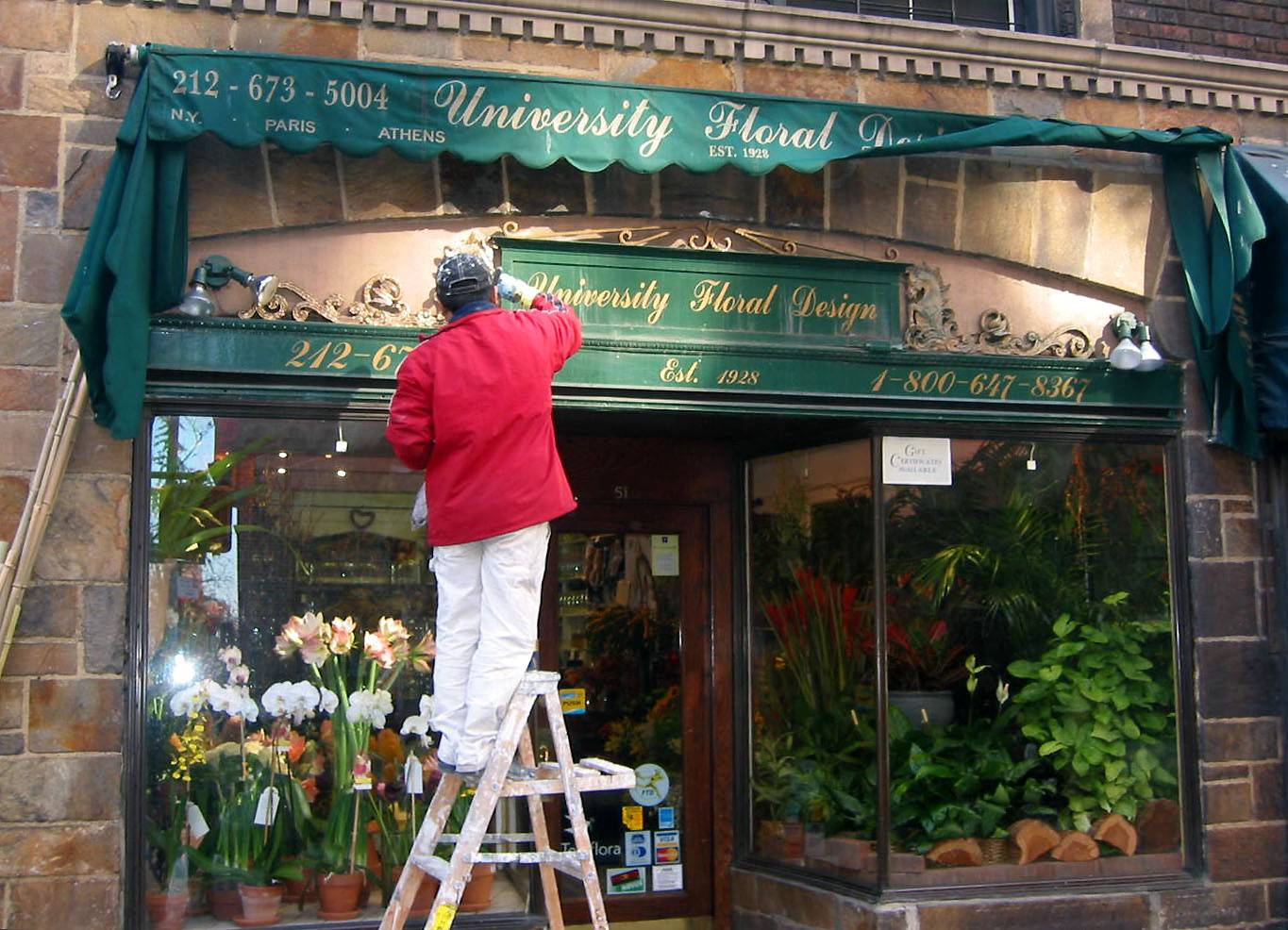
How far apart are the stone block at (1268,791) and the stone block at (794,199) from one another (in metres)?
3.22

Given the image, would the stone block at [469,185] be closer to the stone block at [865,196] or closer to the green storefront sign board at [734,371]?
the green storefront sign board at [734,371]

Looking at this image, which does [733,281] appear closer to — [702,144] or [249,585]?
[702,144]

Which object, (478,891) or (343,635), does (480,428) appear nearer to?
(343,635)

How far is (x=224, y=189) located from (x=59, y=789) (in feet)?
7.82

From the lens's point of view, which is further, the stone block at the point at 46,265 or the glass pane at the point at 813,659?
the glass pane at the point at 813,659

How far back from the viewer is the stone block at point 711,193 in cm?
641

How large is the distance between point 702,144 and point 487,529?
232 centimetres

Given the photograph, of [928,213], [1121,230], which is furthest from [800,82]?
[1121,230]

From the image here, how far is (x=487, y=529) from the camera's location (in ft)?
15.0

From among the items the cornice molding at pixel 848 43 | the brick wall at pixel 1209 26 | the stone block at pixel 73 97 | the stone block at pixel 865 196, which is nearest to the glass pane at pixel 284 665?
the stone block at pixel 73 97

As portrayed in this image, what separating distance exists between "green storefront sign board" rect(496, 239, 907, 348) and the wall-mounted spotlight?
98 cm

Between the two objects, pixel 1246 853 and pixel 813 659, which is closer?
pixel 1246 853

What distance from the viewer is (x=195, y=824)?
A: 18.8 feet

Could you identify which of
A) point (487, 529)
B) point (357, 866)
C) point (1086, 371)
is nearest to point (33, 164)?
point (487, 529)
